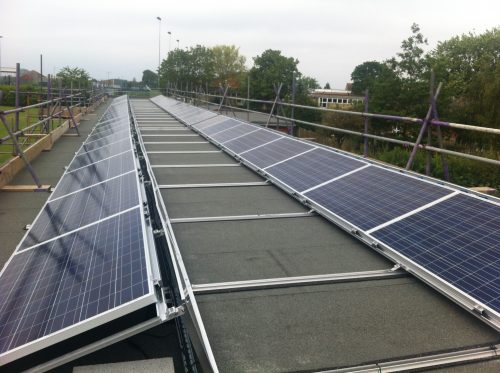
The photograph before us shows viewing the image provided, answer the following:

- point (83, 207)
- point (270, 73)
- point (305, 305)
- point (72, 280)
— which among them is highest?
point (270, 73)

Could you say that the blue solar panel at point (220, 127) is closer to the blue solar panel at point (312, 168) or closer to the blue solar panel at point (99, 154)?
the blue solar panel at point (99, 154)

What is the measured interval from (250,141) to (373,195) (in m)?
5.58

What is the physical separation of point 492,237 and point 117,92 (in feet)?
253

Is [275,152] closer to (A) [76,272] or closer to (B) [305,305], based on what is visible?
(B) [305,305]

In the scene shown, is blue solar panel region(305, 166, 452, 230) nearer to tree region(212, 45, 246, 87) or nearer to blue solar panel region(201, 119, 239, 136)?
blue solar panel region(201, 119, 239, 136)

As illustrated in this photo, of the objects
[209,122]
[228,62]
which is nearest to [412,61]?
[209,122]

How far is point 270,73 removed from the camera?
212ft

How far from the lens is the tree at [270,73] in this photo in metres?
62.2

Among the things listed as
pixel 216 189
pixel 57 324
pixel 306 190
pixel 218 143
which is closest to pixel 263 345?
pixel 57 324

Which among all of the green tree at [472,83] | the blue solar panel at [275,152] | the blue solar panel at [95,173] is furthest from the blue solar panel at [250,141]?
the green tree at [472,83]

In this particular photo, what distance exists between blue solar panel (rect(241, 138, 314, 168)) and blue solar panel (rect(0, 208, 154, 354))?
14.4ft

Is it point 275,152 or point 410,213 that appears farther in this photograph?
point 275,152

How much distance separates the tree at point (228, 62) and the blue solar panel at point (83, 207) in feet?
266

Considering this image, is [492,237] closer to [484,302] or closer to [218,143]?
[484,302]
